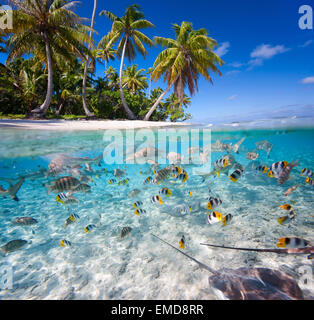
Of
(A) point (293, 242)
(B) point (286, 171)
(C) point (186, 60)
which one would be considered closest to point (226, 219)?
(A) point (293, 242)

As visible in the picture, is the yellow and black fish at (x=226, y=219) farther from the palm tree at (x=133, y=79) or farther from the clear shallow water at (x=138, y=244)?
the palm tree at (x=133, y=79)

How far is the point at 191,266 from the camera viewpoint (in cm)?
A: 333

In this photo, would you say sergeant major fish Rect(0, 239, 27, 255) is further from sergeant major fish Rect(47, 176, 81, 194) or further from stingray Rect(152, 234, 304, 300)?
stingray Rect(152, 234, 304, 300)

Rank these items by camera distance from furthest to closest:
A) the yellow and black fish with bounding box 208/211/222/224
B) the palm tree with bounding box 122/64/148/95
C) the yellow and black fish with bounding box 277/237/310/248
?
1. the palm tree with bounding box 122/64/148/95
2. the yellow and black fish with bounding box 208/211/222/224
3. the yellow and black fish with bounding box 277/237/310/248

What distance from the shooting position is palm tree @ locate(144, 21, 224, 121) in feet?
62.2

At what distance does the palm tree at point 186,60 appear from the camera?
18955 millimetres

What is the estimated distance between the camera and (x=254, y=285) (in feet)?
7.64

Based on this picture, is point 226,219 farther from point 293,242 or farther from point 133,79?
point 133,79

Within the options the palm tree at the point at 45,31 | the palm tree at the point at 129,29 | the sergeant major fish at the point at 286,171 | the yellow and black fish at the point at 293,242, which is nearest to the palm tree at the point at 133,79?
the palm tree at the point at 129,29

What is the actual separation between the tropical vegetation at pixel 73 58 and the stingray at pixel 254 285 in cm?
1566
